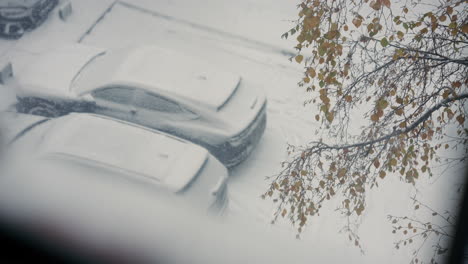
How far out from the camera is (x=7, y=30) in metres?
5.44

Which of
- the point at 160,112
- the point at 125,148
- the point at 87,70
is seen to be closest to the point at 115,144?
the point at 125,148

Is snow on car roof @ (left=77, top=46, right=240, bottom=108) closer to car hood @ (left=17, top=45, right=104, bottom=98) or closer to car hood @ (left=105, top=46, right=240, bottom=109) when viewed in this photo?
car hood @ (left=105, top=46, right=240, bottom=109)

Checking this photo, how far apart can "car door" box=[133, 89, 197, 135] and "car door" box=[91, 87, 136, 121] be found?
2.7 inches

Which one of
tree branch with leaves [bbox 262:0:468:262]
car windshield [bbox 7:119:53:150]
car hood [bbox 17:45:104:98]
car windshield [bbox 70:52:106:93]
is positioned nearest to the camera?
tree branch with leaves [bbox 262:0:468:262]

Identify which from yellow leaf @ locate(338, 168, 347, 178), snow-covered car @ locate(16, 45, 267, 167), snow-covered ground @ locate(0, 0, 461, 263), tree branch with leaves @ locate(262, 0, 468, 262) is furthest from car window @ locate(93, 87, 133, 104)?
yellow leaf @ locate(338, 168, 347, 178)

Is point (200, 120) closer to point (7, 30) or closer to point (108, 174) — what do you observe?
point (108, 174)

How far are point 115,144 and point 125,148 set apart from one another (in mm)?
100

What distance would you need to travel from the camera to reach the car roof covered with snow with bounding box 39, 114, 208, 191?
328 cm

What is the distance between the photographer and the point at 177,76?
4.21 metres

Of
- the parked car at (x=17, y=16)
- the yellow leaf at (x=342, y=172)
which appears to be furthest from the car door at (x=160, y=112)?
the parked car at (x=17, y=16)

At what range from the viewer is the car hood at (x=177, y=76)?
4055mm

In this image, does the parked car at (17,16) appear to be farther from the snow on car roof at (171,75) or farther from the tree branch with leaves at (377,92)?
the tree branch with leaves at (377,92)

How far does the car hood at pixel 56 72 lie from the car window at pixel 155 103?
722mm

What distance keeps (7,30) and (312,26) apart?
15.3 ft
